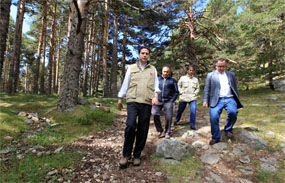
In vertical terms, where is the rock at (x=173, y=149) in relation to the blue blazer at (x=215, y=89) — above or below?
below

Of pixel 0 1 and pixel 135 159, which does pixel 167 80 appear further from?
pixel 0 1

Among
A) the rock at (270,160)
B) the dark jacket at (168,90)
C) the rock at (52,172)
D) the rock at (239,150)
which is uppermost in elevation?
the dark jacket at (168,90)

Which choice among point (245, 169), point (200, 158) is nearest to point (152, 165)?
point (200, 158)

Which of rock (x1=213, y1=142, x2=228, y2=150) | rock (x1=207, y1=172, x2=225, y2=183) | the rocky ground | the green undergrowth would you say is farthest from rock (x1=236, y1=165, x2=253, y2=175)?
the green undergrowth

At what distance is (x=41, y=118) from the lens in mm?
5285

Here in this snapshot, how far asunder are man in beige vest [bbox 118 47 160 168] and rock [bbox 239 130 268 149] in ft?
8.47

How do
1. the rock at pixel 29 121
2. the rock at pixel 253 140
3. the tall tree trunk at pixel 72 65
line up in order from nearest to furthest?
the rock at pixel 253 140 < the rock at pixel 29 121 < the tall tree trunk at pixel 72 65

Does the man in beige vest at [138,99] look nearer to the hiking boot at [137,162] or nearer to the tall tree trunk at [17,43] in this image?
the hiking boot at [137,162]

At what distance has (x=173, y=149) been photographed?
3.13 meters

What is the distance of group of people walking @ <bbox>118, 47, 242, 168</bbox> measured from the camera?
2.83 metres

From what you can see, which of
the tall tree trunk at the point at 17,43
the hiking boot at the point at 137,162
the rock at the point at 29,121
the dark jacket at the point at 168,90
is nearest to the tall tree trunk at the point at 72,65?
the rock at the point at 29,121

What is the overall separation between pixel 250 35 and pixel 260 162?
10888 mm

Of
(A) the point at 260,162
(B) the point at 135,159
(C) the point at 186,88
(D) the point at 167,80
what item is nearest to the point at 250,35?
(C) the point at 186,88

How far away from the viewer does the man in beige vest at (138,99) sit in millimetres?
2795
